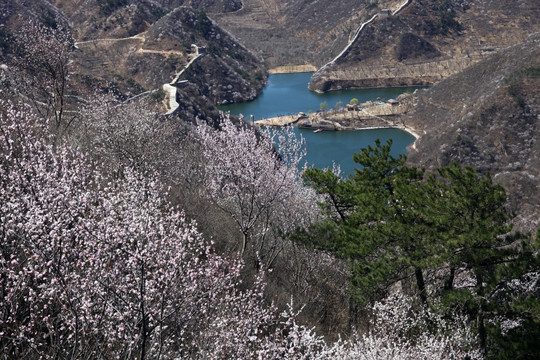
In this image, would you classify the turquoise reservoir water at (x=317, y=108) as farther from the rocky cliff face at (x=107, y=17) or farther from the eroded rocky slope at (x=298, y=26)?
the rocky cliff face at (x=107, y=17)

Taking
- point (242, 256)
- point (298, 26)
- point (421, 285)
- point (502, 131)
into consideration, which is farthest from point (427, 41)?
point (242, 256)

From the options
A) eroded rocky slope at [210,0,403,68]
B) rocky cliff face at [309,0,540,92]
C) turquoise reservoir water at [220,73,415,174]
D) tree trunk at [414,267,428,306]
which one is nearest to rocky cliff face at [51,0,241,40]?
turquoise reservoir water at [220,73,415,174]

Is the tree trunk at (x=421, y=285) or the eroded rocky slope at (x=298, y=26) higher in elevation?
the eroded rocky slope at (x=298, y=26)

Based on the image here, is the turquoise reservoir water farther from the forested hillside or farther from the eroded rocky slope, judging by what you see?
the forested hillside

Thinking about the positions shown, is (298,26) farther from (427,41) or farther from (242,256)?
(242,256)

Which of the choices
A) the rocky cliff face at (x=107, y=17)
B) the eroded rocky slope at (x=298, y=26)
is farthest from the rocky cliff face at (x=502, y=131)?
the rocky cliff face at (x=107, y=17)

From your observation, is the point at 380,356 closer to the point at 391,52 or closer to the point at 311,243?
the point at 311,243
